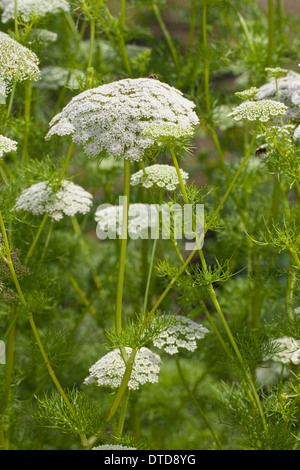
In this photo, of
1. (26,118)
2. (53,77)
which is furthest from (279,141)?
(53,77)

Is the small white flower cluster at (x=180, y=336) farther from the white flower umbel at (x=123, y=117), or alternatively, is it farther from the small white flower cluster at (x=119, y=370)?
the white flower umbel at (x=123, y=117)

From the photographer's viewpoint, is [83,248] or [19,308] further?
[83,248]

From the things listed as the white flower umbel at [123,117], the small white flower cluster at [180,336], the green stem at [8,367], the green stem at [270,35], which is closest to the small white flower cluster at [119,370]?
the small white flower cluster at [180,336]

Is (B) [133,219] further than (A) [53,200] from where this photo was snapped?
Yes

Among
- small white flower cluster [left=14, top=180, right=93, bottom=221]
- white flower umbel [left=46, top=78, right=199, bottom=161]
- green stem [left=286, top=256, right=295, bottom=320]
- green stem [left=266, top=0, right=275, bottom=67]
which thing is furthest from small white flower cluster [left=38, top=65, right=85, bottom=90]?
green stem [left=286, top=256, right=295, bottom=320]

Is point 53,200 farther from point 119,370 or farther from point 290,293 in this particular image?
point 290,293

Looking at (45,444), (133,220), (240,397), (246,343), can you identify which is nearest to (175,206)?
(133,220)

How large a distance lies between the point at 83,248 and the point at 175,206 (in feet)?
3.41

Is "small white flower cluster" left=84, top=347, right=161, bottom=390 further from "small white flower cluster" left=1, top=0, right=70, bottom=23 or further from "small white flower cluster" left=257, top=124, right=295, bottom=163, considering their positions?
"small white flower cluster" left=1, top=0, right=70, bottom=23

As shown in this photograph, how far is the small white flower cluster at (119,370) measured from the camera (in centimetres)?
152

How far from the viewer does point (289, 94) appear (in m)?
1.70

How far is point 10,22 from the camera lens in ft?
6.72

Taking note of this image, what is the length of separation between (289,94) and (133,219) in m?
0.65
